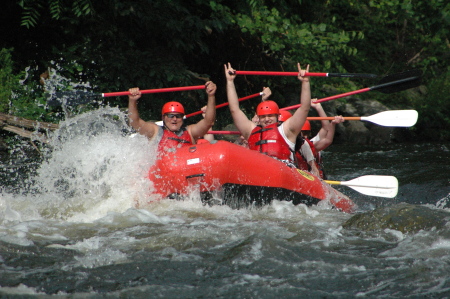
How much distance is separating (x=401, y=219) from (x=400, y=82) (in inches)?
130

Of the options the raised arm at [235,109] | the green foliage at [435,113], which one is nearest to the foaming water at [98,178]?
the raised arm at [235,109]

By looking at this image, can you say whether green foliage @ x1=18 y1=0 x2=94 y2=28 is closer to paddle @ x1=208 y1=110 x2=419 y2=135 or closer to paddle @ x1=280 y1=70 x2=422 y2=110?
paddle @ x1=208 y1=110 x2=419 y2=135

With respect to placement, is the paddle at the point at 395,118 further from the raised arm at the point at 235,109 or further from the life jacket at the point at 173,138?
the life jacket at the point at 173,138

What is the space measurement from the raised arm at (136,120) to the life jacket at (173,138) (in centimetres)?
12

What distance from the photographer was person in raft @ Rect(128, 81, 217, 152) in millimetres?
6109

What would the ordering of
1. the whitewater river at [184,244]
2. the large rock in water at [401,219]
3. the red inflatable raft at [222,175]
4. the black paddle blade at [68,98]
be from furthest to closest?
the black paddle blade at [68,98]
the red inflatable raft at [222,175]
the large rock in water at [401,219]
the whitewater river at [184,244]

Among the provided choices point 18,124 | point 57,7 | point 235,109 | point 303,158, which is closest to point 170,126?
point 235,109

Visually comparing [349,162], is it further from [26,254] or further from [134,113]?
[26,254]

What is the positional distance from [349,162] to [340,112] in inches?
152

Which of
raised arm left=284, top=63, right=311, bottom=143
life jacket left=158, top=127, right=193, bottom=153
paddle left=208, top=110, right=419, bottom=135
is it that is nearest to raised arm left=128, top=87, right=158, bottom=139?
life jacket left=158, top=127, right=193, bottom=153

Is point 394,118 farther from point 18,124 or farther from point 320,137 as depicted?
point 18,124

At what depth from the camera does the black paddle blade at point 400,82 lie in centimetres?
745

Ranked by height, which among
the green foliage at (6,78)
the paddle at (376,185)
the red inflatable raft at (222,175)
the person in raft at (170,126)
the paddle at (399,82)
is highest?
the green foliage at (6,78)

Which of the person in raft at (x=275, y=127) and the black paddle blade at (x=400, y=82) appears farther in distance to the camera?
the black paddle blade at (x=400, y=82)
